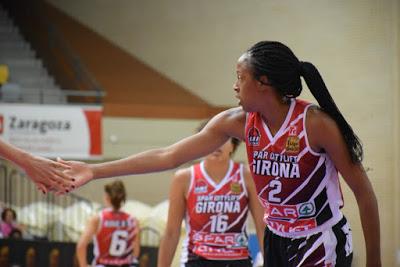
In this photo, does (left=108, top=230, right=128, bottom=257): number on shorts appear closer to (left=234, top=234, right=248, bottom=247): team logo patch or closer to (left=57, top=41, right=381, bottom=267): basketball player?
(left=234, top=234, right=248, bottom=247): team logo patch

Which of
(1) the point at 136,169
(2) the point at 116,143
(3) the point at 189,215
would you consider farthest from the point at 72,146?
(1) the point at 136,169

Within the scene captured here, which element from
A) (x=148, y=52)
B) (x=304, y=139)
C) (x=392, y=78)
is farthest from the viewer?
(x=148, y=52)

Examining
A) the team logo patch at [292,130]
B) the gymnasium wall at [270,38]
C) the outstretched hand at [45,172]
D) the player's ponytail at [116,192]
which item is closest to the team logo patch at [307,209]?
the team logo patch at [292,130]

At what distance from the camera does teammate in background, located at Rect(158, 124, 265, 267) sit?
463 centimetres

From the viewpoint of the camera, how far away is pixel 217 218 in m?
4.68

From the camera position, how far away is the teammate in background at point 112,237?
23.9 feet

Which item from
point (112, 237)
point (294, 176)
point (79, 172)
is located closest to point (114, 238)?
point (112, 237)

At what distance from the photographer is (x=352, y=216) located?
4.49 m

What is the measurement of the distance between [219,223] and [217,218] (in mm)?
32

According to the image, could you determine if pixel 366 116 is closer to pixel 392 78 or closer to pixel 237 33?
pixel 392 78

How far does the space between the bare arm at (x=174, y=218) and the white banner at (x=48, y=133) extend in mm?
6910

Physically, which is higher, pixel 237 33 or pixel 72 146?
pixel 237 33

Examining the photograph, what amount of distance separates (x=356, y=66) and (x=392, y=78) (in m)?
0.35

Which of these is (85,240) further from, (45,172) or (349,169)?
(349,169)
